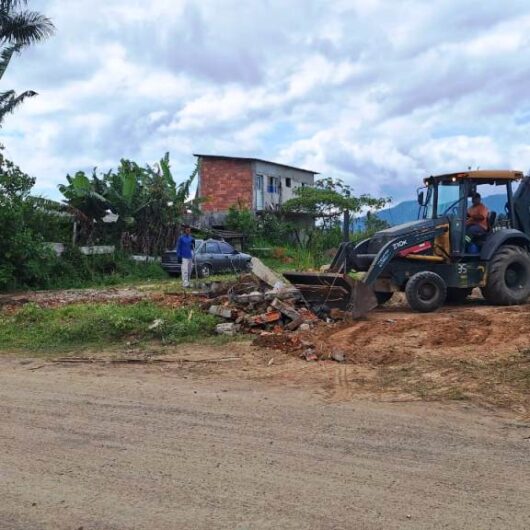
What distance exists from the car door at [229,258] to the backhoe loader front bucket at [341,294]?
11050 mm

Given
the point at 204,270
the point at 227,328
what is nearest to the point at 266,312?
the point at 227,328

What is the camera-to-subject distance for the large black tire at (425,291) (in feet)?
40.2

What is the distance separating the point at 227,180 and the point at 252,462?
34.9 meters

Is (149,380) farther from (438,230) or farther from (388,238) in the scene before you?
(438,230)

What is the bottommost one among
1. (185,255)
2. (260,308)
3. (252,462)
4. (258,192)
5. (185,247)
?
(252,462)

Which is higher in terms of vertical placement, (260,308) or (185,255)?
(185,255)

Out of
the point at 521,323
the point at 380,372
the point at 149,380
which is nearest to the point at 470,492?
the point at 380,372

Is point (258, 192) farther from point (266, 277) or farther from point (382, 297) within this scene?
point (266, 277)

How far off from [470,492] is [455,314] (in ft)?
25.5

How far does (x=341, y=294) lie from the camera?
39.2 ft

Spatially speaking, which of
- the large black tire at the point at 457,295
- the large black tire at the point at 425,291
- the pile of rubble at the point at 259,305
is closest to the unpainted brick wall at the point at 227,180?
the large black tire at the point at 457,295

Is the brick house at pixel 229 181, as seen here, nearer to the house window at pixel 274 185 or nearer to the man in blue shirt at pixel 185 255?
the house window at pixel 274 185

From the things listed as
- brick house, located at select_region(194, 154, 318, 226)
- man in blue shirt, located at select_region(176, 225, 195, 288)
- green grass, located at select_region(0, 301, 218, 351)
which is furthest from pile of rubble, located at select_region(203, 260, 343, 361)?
brick house, located at select_region(194, 154, 318, 226)

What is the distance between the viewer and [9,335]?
1123 centimetres
